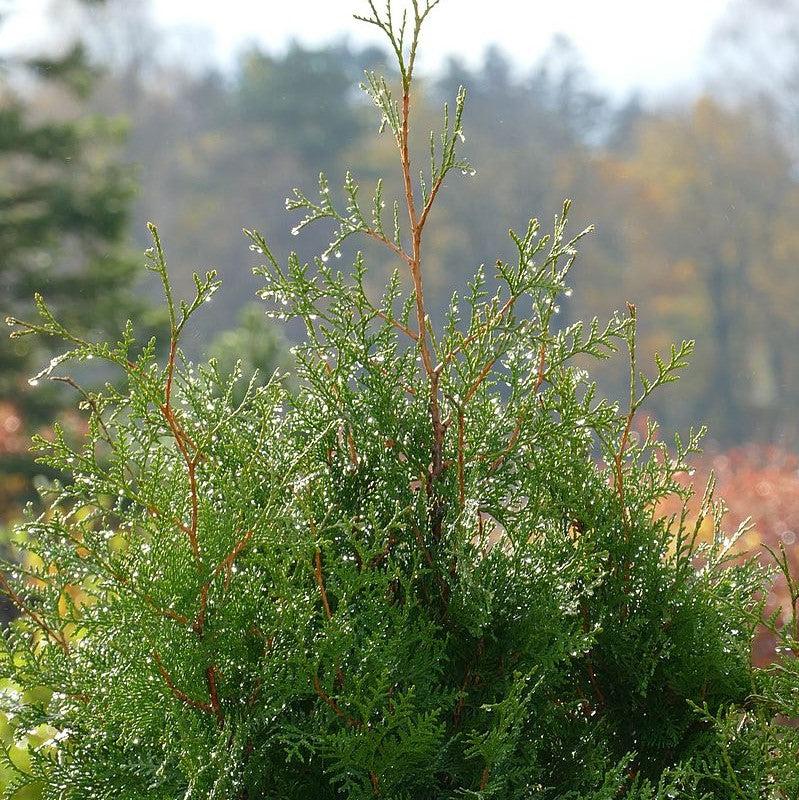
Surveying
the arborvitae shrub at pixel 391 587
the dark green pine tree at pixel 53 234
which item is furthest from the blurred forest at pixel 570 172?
the arborvitae shrub at pixel 391 587

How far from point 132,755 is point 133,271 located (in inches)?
394

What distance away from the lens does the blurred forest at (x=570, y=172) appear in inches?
1070

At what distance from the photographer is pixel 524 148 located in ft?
95.3

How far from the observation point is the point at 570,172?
1125 inches

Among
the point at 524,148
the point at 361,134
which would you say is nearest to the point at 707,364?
the point at 524,148

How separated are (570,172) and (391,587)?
93.7 feet

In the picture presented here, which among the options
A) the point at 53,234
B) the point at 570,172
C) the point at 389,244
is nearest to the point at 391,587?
the point at 389,244

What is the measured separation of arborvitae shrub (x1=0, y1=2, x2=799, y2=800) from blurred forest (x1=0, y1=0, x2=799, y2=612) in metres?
25.3

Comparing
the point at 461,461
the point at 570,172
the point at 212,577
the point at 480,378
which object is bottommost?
the point at 212,577

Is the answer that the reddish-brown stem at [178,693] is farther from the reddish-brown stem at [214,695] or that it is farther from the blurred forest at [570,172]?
the blurred forest at [570,172]

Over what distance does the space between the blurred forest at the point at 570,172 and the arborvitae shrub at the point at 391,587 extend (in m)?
25.3

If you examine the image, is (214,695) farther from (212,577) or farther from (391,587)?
(391,587)

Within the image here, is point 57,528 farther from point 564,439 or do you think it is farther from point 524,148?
point 524,148

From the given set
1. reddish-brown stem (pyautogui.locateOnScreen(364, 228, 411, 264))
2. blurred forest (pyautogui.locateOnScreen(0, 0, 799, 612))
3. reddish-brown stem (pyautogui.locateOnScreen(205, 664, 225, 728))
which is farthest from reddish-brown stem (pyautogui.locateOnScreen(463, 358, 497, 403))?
blurred forest (pyautogui.locateOnScreen(0, 0, 799, 612))
